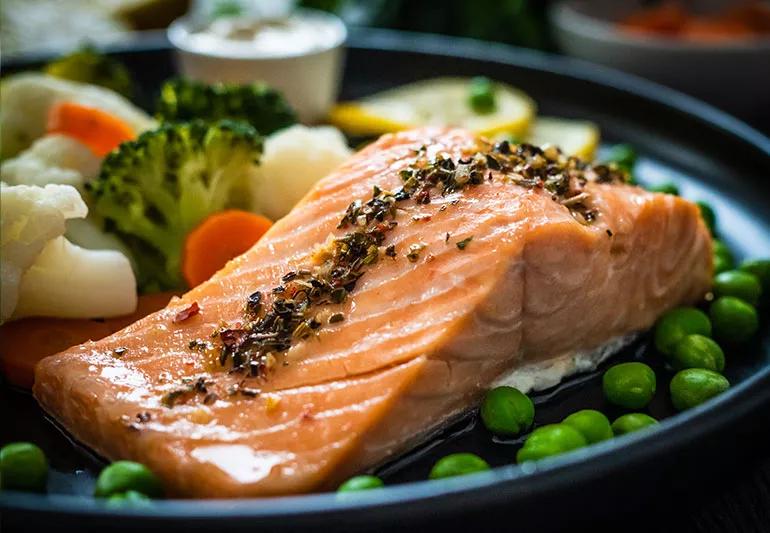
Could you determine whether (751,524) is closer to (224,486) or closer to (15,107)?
(224,486)

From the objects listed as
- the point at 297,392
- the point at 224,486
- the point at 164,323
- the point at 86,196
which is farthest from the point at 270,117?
the point at 224,486

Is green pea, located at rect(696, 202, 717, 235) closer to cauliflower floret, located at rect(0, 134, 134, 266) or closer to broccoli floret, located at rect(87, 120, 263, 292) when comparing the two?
broccoli floret, located at rect(87, 120, 263, 292)

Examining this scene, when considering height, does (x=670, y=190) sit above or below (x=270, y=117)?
below

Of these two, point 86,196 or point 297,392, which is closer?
point 297,392

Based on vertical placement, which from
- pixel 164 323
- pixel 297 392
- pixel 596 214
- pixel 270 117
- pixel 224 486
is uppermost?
pixel 270 117

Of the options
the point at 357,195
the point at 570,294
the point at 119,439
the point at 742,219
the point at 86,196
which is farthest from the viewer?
the point at 742,219

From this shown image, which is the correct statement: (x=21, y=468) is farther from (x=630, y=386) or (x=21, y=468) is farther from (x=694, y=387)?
(x=694, y=387)

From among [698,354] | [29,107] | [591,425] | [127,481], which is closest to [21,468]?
Result: [127,481]
